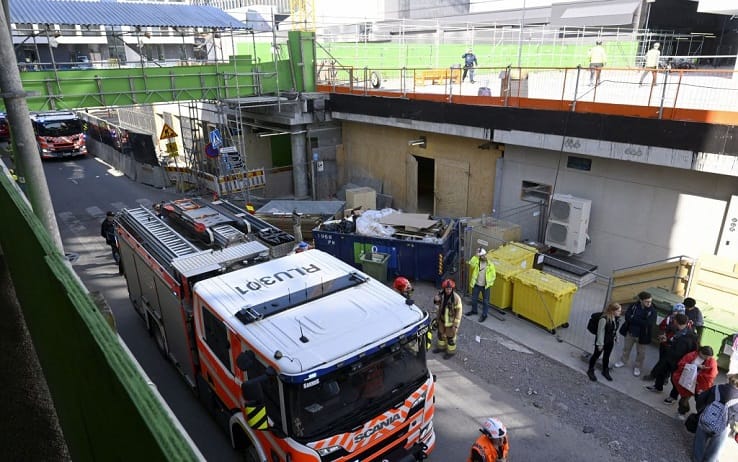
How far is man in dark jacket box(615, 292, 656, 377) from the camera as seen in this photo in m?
8.47

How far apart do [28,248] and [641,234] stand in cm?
1256

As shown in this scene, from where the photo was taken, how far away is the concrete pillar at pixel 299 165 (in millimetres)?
20797

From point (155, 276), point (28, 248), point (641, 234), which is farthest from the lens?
A: point (641, 234)

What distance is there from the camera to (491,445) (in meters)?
5.28

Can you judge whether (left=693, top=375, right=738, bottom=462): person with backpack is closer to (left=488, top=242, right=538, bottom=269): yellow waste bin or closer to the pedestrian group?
the pedestrian group

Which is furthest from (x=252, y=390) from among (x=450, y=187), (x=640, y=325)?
(x=450, y=187)

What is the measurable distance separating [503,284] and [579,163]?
14.4 feet

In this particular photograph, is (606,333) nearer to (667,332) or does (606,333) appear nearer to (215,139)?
(667,332)

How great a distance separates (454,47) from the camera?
32.0 m

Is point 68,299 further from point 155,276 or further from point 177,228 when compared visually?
point 177,228

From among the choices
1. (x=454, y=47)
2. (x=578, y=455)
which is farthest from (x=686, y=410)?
(x=454, y=47)

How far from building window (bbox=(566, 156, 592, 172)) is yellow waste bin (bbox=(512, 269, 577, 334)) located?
379 centimetres

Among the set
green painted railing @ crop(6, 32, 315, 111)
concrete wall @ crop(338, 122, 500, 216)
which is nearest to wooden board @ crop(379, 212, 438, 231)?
concrete wall @ crop(338, 122, 500, 216)

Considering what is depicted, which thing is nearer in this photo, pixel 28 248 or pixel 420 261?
pixel 28 248
